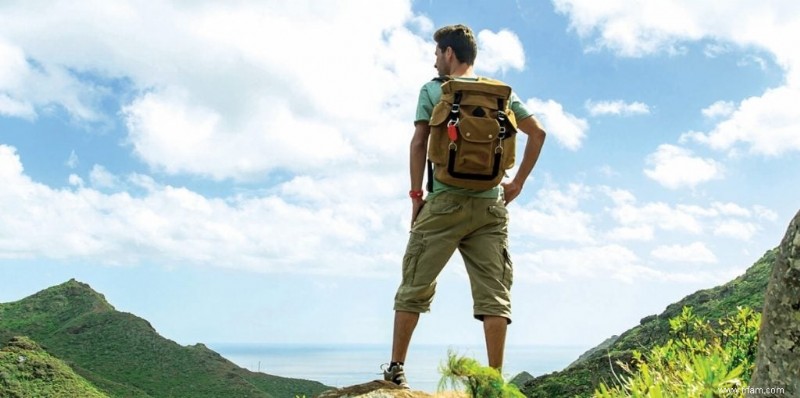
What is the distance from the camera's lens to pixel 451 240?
6.21 m

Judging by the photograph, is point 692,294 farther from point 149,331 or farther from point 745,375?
point 149,331

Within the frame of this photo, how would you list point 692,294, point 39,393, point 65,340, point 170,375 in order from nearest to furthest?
1. point 692,294
2. point 39,393
3. point 170,375
4. point 65,340

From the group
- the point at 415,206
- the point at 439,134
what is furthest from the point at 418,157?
the point at 415,206

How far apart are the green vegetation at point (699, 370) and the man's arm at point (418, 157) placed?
2262 mm

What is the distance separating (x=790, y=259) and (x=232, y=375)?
127 ft

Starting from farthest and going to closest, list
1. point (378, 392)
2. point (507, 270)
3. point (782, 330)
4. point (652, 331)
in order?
point (652, 331) < point (507, 270) < point (378, 392) < point (782, 330)

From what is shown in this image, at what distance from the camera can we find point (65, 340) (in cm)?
4259

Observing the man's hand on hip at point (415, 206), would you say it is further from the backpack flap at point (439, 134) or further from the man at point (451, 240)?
the backpack flap at point (439, 134)

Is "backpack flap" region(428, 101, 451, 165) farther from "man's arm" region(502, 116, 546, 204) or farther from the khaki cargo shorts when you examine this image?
"man's arm" region(502, 116, 546, 204)

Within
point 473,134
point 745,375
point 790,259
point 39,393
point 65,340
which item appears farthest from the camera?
point 65,340

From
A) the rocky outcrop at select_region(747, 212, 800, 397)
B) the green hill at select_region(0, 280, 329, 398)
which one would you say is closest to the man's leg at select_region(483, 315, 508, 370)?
the rocky outcrop at select_region(747, 212, 800, 397)

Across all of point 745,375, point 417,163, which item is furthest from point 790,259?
point 417,163

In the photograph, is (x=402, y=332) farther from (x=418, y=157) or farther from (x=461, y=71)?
(x=461, y=71)

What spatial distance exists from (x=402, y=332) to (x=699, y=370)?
312 centimetres
